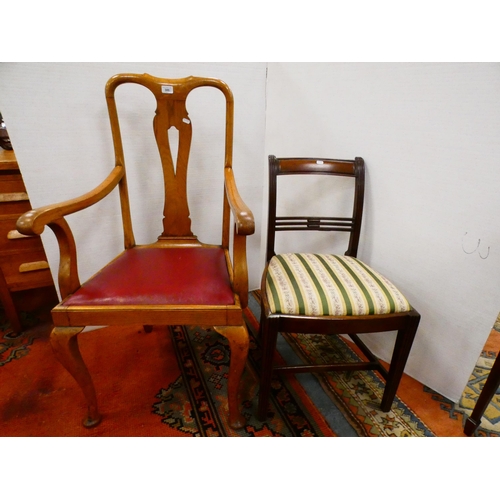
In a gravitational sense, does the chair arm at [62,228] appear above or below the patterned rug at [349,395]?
above

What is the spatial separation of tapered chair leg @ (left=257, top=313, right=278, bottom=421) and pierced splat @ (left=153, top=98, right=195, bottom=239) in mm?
564

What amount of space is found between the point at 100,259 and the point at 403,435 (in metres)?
1.50

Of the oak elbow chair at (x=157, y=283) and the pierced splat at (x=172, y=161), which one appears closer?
the oak elbow chair at (x=157, y=283)

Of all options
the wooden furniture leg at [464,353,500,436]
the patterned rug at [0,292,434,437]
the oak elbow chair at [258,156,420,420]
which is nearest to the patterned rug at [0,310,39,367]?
the patterned rug at [0,292,434,437]

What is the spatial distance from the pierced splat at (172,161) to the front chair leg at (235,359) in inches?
21.3

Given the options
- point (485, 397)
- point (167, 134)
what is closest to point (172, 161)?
point (167, 134)

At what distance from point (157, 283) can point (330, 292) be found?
552 mm

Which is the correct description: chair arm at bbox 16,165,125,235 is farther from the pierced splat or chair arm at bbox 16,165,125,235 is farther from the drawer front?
the drawer front

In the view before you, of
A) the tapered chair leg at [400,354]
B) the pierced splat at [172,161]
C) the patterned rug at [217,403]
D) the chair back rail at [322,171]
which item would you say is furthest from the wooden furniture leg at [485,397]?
the pierced splat at [172,161]

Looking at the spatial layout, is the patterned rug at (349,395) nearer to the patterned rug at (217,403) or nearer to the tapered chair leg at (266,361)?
the patterned rug at (217,403)

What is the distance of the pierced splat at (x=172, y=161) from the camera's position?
3.60ft

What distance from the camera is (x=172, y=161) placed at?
117 cm

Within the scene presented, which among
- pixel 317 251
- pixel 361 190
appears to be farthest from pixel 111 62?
pixel 317 251

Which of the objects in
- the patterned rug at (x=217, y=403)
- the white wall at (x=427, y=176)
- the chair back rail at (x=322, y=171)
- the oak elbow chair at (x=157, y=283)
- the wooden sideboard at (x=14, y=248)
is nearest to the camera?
the oak elbow chair at (x=157, y=283)
